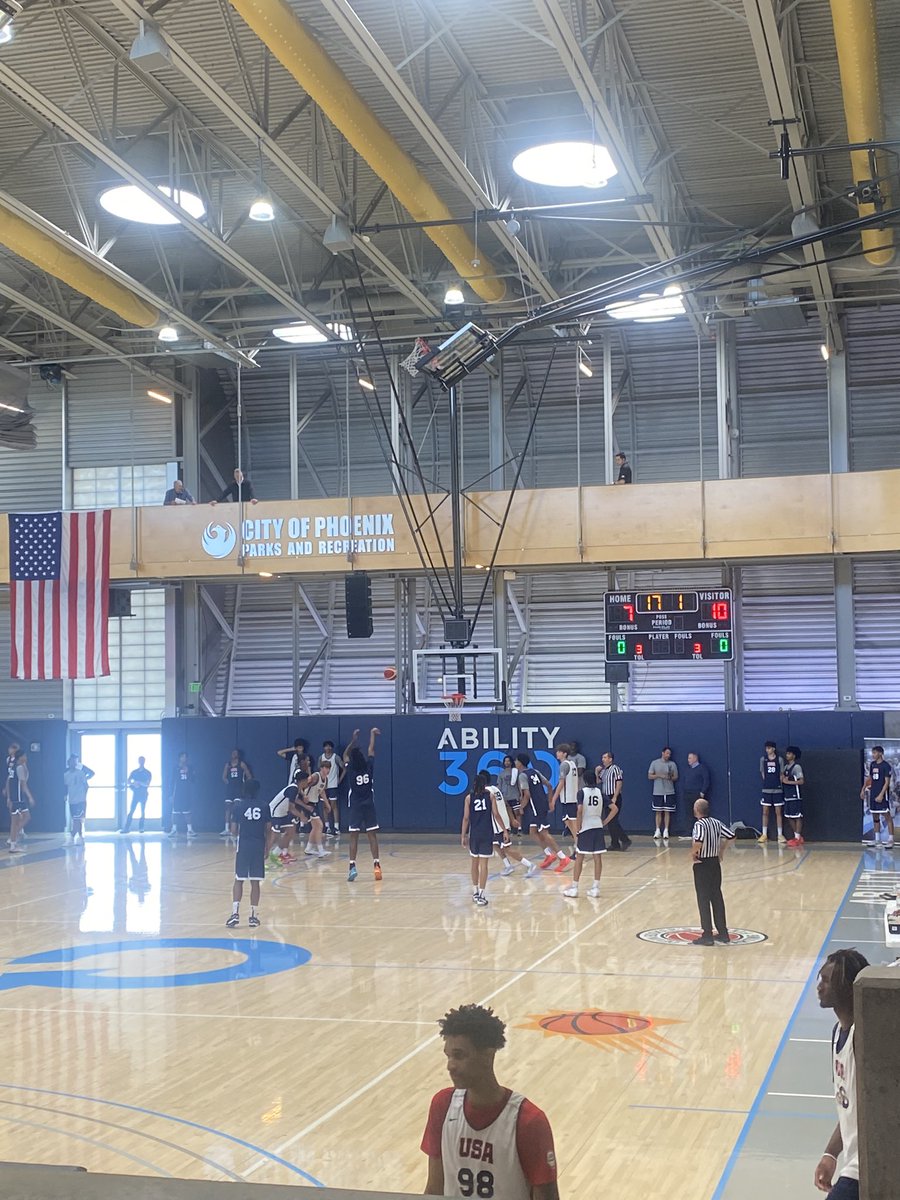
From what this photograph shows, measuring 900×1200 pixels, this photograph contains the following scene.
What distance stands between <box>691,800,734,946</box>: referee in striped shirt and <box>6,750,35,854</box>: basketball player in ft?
52.8

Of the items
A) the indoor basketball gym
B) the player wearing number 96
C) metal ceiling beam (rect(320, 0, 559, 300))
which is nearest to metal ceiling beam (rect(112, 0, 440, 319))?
the indoor basketball gym

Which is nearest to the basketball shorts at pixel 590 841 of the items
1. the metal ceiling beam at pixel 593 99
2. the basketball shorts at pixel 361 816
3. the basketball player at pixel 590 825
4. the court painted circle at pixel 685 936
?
the basketball player at pixel 590 825

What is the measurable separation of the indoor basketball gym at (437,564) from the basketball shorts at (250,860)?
820 mm

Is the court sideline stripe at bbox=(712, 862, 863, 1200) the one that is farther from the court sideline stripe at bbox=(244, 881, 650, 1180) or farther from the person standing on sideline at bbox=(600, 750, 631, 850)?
the person standing on sideline at bbox=(600, 750, 631, 850)

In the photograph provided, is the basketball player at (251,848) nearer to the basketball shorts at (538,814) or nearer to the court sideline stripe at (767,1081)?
the court sideline stripe at (767,1081)

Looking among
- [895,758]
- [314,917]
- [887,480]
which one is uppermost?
[887,480]

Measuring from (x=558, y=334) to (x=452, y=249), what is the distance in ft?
13.5

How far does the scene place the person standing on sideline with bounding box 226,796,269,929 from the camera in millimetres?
15219

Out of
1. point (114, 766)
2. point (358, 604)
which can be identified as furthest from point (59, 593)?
point (358, 604)

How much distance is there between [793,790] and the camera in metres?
23.9

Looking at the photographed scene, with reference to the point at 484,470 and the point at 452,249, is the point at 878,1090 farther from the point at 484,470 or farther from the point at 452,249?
the point at 484,470

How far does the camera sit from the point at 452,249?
21.3m

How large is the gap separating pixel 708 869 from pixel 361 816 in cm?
729

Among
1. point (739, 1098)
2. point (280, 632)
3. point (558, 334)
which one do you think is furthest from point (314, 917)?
point (280, 632)
